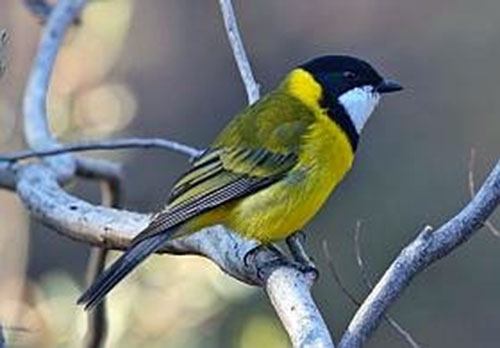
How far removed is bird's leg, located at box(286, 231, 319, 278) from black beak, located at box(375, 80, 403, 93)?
0.46m

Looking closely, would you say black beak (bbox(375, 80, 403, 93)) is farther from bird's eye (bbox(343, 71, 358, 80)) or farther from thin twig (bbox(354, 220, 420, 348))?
thin twig (bbox(354, 220, 420, 348))

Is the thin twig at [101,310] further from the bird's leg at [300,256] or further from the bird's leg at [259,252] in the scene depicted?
the bird's leg at [259,252]

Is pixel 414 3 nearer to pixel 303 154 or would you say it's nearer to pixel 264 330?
pixel 264 330

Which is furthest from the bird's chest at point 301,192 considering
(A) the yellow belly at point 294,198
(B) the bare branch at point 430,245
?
(B) the bare branch at point 430,245

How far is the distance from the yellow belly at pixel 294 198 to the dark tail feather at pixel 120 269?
184 mm

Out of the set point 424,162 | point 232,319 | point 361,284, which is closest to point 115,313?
point 232,319

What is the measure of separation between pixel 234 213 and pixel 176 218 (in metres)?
0.26

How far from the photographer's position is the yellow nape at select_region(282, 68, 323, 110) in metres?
4.54

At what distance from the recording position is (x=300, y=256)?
153 inches

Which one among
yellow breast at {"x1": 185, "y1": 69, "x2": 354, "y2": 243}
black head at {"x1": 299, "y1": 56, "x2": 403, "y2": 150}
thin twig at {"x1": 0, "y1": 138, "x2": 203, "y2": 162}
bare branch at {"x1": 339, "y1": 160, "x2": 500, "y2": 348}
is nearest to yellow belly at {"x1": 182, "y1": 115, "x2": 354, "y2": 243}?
yellow breast at {"x1": 185, "y1": 69, "x2": 354, "y2": 243}

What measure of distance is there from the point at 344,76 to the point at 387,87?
124mm

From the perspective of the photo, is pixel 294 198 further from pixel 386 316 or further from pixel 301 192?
pixel 386 316

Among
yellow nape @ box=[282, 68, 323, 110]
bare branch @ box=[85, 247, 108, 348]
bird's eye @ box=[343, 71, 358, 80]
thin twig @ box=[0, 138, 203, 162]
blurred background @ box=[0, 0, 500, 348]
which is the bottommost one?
blurred background @ box=[0, 0, 500, 348]

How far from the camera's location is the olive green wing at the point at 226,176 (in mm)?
4145
